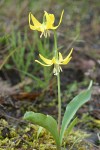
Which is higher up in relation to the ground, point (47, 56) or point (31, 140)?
point (47, 56)

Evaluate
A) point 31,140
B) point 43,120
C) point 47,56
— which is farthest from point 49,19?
point 47,56

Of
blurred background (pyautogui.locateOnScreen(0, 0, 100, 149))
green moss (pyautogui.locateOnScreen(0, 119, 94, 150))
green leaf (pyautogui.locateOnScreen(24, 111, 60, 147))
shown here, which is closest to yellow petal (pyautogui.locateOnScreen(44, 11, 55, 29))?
blurred background (pyautogui.locateOnScreen(0, 0, 100, 149))

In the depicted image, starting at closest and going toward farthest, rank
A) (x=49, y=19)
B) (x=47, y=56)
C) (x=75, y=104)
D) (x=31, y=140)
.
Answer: (x=49, y=19)
(x=75, y=104)
(x=31, y=140)
(x=47, y=56)

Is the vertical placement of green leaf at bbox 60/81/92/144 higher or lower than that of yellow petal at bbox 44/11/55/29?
lower

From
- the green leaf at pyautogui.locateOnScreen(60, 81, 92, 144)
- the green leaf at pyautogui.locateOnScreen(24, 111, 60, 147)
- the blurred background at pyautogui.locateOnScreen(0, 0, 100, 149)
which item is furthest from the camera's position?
the blurred background at pyautogui.locateOnScreen(0, 0, 100, 149)

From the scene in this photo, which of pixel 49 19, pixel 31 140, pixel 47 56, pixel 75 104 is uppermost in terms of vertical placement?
pixel 47 56

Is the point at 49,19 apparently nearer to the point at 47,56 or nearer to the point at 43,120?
the point at 43,120

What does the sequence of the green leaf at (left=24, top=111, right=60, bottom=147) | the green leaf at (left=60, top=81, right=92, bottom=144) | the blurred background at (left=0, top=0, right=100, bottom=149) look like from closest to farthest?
the green leaf at (left=24, top=111, right=60, bottom=147) → the green leaf at (left=60, top=81, right=92, bottom=144) → the blurred background at (left=0, top=0, right=100, bottom=149)

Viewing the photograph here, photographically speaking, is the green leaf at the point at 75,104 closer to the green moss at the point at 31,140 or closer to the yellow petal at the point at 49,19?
the green moss at the point at 31,140

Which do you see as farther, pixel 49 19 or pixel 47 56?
pixel 47 56

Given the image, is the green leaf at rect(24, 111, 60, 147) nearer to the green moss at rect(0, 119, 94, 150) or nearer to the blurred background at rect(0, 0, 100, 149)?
the green moss at rect(0, 119, 94, 150)

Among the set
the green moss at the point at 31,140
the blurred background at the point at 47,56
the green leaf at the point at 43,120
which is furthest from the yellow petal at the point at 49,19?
the green moss at the point at 31,140
